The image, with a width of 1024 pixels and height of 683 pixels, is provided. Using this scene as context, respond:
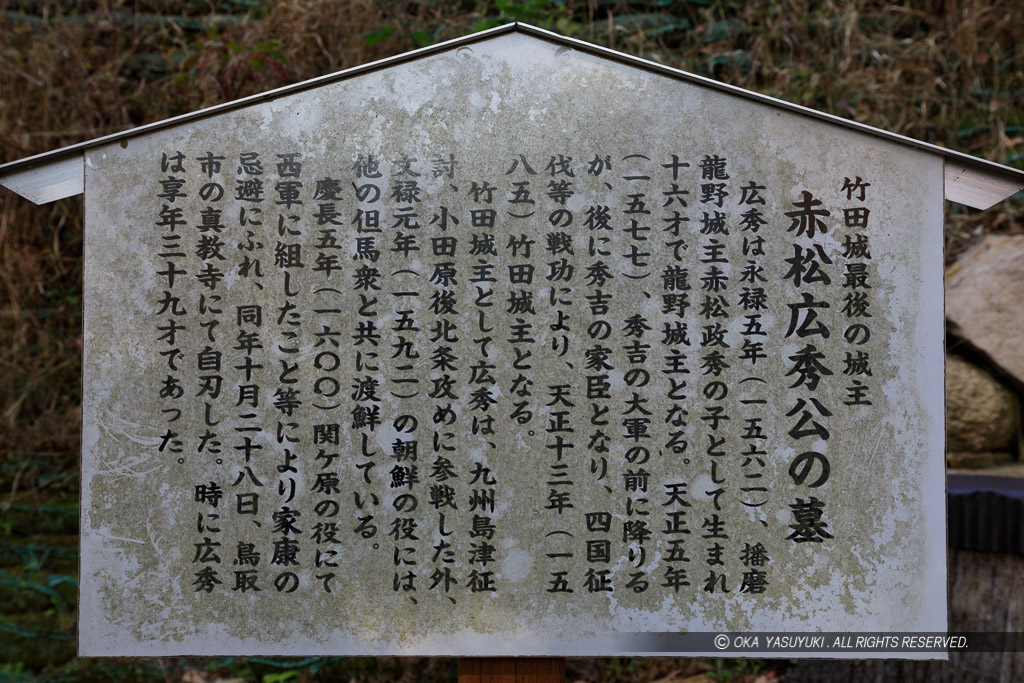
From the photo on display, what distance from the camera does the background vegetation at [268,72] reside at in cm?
393

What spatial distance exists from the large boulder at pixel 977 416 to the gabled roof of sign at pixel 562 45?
156cm

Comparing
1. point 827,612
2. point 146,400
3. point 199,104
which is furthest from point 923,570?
point 199,104

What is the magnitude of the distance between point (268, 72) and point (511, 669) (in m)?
3.33

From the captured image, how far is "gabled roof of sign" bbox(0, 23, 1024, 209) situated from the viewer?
216 centimetres

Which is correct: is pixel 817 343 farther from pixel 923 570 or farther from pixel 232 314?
pixel 232 314

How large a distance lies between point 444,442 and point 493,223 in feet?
2.15

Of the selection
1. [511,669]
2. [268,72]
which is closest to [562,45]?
[511,669]

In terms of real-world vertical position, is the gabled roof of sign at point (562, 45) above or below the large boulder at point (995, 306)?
above

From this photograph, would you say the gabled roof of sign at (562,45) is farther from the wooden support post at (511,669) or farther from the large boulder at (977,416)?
the wooden support post at (511,669)

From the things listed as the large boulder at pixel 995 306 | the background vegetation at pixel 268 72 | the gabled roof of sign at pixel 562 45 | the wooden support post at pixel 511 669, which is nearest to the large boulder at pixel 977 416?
the large boulder at pixel 995 306

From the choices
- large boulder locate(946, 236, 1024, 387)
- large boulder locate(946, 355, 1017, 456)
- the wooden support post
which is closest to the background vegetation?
large boulder locate(946, 236, 1024, 387)

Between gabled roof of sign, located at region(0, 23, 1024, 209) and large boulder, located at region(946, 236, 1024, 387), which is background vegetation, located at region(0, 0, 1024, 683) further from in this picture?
gabled roof of sign, located at region(0, 23, 1024, 209)

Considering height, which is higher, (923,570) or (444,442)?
(444,442)

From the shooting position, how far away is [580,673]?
3.62 m
